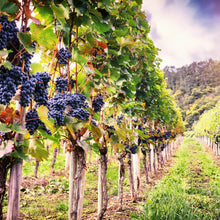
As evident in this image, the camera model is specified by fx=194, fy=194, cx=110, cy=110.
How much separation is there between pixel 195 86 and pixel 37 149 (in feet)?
303

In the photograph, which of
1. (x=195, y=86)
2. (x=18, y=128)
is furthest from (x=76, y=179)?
(x=195, y=86)

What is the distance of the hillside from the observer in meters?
64.7

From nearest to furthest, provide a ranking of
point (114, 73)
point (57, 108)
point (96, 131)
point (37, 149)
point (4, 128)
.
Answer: point (4, 128) < point (37, 149) < point (57, 108) < point (96, 131) < point (114, 73)

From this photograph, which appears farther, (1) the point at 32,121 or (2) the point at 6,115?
(1) the point at 32,121

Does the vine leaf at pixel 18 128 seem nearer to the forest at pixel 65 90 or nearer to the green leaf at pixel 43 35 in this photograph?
the forest at pixel 65 90

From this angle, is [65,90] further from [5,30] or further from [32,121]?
[5,30]

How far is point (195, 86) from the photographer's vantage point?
84.8 meters

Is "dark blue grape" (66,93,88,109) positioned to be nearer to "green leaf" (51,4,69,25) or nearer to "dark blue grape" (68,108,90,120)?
"dark blue grape" (68,108,90,120)

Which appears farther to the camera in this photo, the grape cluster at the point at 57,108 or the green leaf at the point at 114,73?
the green leaf at the point at 114,73

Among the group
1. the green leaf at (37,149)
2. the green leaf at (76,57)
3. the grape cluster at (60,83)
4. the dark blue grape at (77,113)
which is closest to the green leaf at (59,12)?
the green leaf at (76,57)

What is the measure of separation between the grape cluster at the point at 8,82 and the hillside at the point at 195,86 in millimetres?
67537

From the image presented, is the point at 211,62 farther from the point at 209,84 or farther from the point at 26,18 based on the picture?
the point at 26,18

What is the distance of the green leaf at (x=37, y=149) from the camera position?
3.84 feet

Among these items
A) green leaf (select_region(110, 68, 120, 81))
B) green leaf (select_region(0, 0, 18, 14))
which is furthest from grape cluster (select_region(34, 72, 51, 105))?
green leaf (select_region(110, 68, 120, 81))
